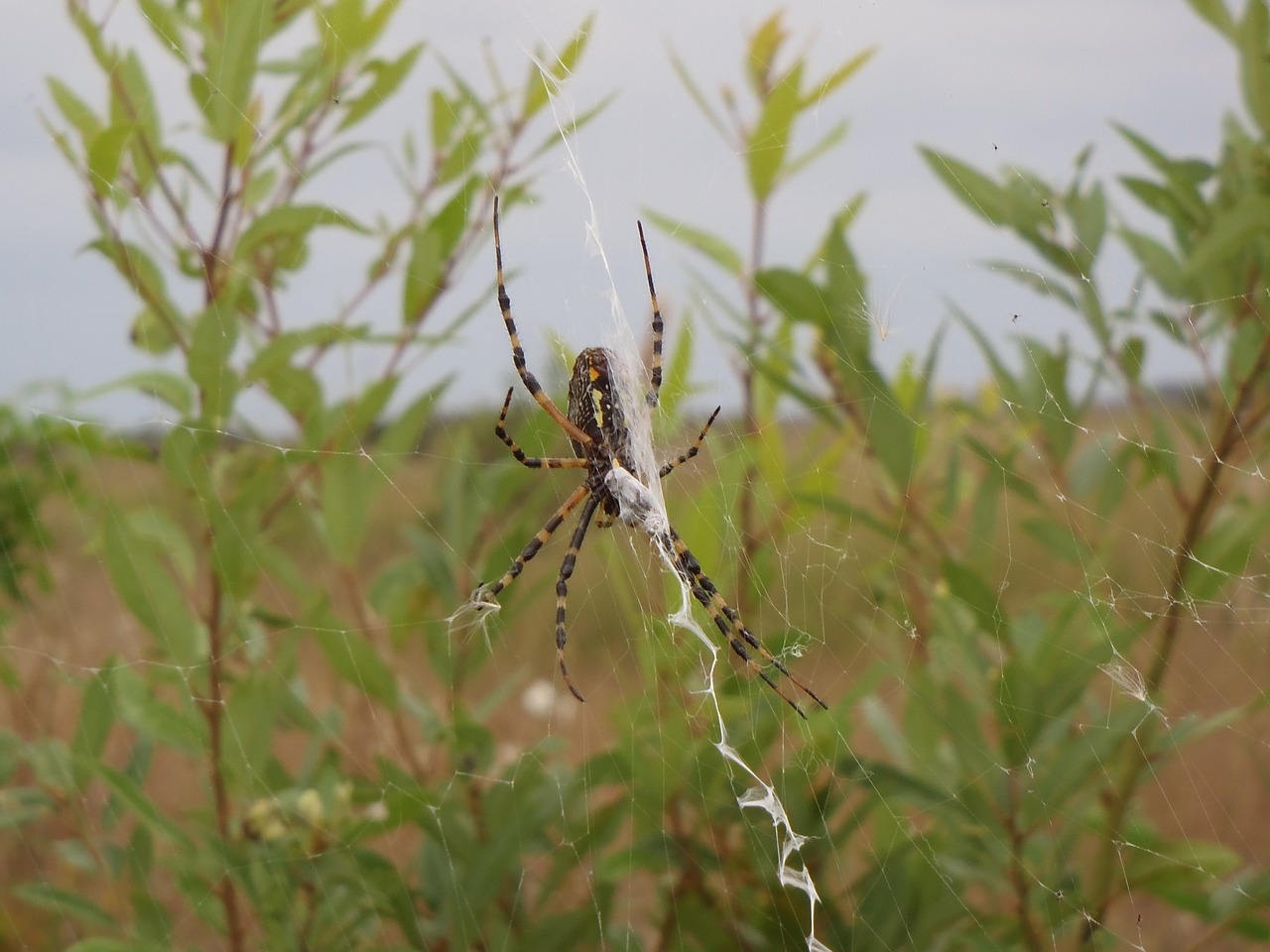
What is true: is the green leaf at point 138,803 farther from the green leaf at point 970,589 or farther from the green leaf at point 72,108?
the green leaf at point 970,589

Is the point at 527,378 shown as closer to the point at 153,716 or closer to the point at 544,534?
the point at 544,534

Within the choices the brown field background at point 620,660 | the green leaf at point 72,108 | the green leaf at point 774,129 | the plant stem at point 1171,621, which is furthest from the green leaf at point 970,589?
the green leaf at point 72,108

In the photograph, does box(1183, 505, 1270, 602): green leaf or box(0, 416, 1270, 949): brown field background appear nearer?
box(1183, 505, 1270, 602): green leaf

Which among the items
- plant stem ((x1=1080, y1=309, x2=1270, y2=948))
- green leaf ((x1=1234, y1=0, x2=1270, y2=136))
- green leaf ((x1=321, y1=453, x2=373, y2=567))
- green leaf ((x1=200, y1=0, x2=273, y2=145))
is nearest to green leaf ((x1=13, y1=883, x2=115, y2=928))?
green leaf ((x1=321, y1=453, x2=373, y2=567))

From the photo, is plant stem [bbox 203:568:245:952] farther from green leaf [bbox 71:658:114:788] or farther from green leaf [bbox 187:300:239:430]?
green leaf [bbox 187:300:239:430]

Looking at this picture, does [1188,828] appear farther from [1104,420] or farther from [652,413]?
[652,413]

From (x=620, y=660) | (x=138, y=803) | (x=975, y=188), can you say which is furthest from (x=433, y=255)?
(x=620, y=660)
